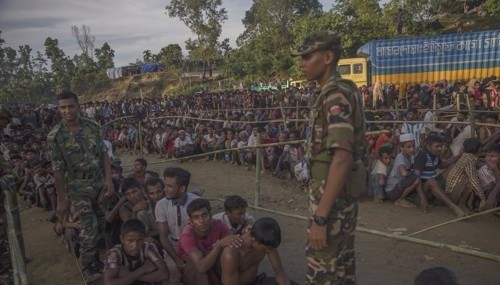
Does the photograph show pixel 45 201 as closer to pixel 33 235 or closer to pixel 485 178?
pixel 33 235

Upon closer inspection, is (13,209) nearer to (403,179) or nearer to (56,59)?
(403,179)

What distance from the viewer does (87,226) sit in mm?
3600

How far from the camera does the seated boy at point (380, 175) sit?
563 centimetres

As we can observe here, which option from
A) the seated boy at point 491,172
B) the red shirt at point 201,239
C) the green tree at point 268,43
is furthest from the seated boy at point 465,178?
the green tree at point 268,43

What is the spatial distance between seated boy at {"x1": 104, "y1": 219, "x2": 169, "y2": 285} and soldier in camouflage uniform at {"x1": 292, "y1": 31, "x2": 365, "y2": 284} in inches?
70.6

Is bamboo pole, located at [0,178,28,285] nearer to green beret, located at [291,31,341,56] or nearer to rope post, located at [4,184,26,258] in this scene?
rope post, located at [4,184,26,258]

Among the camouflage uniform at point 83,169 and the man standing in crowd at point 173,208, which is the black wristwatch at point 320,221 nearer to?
the man standing in crowd at point 173,208

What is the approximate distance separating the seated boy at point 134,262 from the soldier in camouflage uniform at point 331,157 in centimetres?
179

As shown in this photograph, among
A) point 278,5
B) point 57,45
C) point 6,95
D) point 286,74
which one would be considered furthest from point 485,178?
point 57,45

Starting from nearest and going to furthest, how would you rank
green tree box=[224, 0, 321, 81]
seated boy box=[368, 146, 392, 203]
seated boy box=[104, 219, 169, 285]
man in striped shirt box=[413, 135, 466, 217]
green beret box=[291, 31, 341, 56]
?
green beret box=[291, 31, 341, 56] → seated boy box=[104, 219, 169, 285] → man in striped shirt box=[413, 135, 466, 217] → seated boy box=[368, 146, 392, 203] → green tree box=[224, 0, 321, 81]

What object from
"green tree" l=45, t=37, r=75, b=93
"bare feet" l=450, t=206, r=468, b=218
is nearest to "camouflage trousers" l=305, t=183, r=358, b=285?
"bare feet" l=450, t=206, r=468, b=218

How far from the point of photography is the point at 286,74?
2639cm

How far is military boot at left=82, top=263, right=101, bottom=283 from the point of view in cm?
375

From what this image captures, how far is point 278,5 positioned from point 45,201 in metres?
31.9
